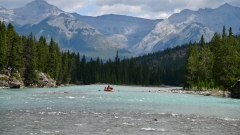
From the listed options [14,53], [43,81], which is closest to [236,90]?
[14,53]

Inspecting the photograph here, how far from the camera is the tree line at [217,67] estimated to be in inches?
3514

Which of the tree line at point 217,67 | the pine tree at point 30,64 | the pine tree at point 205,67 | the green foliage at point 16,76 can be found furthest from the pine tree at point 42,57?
the pine tree at point 205,67

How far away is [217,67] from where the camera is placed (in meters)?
92.6

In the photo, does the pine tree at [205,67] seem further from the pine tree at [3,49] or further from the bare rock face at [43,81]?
the pine tree at [3,49]

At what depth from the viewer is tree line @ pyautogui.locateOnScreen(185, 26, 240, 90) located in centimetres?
8925

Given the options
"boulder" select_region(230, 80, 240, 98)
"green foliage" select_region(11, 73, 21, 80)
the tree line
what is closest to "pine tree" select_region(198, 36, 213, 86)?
the tree line

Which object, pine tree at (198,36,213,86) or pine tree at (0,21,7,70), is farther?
pine tree at (198,36,213,86)

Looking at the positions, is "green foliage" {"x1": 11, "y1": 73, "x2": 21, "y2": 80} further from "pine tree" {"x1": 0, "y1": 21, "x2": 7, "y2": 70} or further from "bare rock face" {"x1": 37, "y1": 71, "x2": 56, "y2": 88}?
"bare rock face" {"x1": 37, "y1": 71, "x2": 56, "y2": 88}

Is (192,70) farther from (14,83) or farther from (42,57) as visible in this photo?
(42,57)

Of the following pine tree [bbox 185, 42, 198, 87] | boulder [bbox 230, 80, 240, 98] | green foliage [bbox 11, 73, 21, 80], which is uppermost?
pine tree [bbox 185, 42, 198, 87]

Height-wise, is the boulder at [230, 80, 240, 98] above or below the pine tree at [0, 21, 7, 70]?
below

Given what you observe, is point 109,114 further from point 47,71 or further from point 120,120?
point 47,71

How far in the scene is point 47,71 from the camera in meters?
136

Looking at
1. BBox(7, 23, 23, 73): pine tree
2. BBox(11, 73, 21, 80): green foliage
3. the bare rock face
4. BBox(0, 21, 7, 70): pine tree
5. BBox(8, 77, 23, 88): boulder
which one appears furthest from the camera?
the bare rock face
